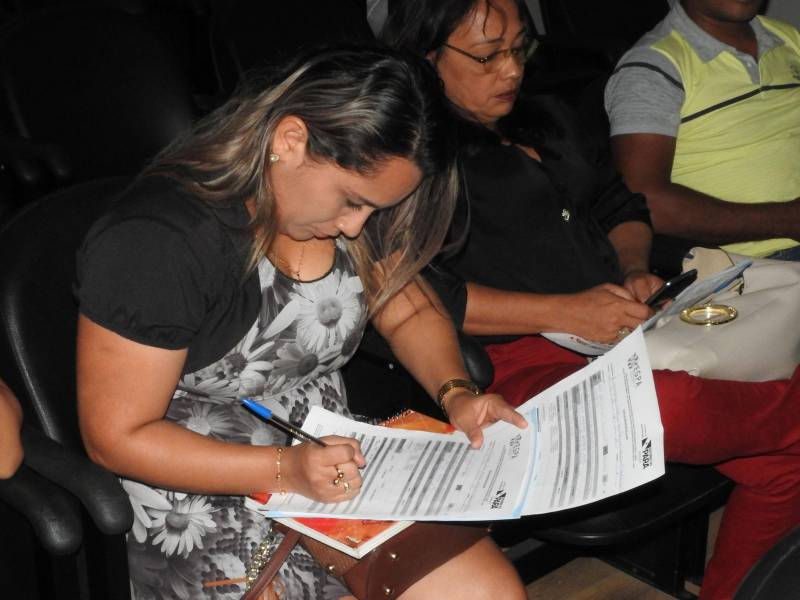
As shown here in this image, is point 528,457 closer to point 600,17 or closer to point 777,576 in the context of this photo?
point 777,576

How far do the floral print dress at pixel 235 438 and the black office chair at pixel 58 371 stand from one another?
0.11m

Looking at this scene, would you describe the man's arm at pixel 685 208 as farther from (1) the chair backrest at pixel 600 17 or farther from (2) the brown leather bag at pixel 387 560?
(1) the chair backrest at pixel 600 17

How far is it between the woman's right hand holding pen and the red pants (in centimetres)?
53

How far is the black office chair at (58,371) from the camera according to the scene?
1107 mm

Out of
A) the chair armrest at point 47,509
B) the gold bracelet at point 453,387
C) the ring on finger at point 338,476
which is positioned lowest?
the gold bracelet at point 453,387

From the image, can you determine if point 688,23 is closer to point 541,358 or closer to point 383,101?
point 541,358

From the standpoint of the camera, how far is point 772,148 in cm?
224

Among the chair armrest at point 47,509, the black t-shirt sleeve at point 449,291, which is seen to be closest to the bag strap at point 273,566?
the chair armrest at point 47,509

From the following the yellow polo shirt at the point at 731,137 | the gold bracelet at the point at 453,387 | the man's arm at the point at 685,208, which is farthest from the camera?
the yellow polo shirt at the point at 731,137

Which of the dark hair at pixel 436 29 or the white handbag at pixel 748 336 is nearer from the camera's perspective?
the white handbag at pixel 748 336

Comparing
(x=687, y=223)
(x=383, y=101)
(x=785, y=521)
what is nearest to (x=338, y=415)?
(x=383, y=101)

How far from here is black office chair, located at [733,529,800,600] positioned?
66cm

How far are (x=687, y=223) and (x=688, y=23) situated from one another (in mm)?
466

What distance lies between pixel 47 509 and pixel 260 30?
179 cm
